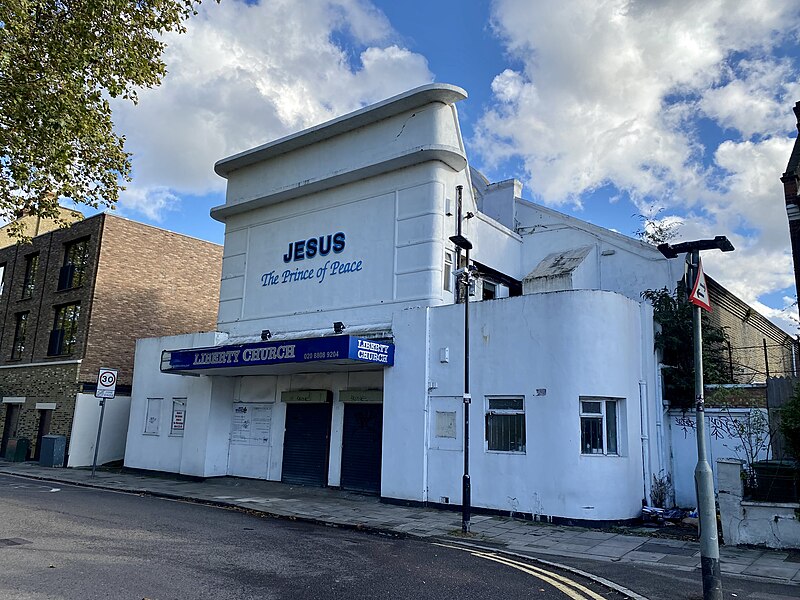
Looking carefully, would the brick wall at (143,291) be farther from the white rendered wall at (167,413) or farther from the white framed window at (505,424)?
the white framed window at (505,424)

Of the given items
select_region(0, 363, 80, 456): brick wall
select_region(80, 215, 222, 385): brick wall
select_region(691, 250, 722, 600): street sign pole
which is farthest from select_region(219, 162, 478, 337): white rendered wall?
select_region(691, 250, 722, 600): street sign pole

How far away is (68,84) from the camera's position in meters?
11.7

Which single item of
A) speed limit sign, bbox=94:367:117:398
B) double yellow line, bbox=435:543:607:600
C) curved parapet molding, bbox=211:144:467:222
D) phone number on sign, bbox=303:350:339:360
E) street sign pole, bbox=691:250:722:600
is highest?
curved parapet molding, bbox=211:144:467:222

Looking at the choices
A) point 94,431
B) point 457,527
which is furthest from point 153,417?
point 457,527

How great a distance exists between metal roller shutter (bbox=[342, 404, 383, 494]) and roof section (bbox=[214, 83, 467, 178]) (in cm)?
819

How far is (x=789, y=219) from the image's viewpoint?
56.0 feet

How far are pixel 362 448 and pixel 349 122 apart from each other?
938cm

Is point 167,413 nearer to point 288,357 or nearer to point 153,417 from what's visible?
point 153,417

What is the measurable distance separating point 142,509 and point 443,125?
12.0 meters

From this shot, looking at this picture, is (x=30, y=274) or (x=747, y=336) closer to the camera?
(x=747, y=336)

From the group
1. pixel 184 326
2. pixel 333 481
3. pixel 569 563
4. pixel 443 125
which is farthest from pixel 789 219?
pixel 184 326

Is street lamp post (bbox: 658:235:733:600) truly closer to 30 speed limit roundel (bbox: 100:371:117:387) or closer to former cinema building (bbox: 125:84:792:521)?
former cinema building (bbox: 125:84:792:521)

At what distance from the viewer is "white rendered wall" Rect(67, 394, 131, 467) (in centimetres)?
2466

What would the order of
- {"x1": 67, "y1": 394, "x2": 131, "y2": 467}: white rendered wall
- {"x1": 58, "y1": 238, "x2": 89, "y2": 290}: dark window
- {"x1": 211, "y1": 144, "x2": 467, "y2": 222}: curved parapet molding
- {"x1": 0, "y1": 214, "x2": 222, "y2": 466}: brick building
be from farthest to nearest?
1. {"x1": 58, "y1": 238, "x2": 89, "y2": 290}: dark window
2. {"x1": 0, "y1": 214, "x2": 222, "y2": 466}: brick building
3. {"x1": 67, "y1": 394, "x2": 131, "y2": 467}: white rendered wall
4. {"x1": 211, "y1": 144, "x2": 467, "y2": 222}: curved parapet molding
